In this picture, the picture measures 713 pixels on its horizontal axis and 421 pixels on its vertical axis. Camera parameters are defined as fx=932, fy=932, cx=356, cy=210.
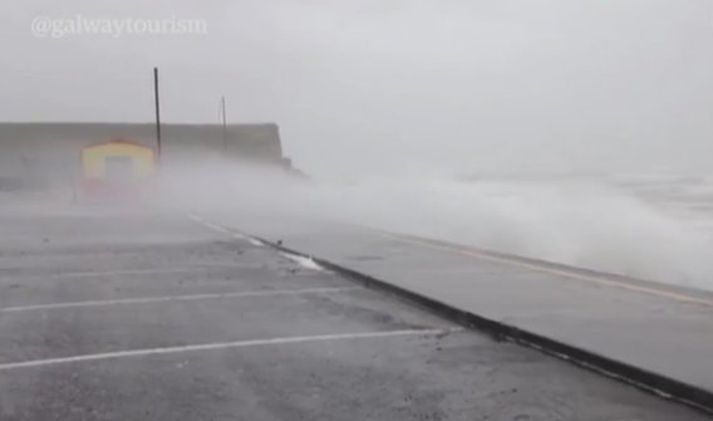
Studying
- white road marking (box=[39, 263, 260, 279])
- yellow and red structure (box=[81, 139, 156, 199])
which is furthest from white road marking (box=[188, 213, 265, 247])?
yellow and red structure (box=[81, 139, 156, 199])

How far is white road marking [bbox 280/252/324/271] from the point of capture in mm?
12938

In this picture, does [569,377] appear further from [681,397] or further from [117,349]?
[117,349]

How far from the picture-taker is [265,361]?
662 cm

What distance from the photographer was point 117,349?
716 centimetres

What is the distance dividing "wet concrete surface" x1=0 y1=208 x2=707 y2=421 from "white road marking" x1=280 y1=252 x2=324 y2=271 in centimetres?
100

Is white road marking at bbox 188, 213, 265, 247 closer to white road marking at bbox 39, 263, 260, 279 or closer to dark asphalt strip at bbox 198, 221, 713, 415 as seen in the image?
white road marking at bbox 39, 263, 260, 279

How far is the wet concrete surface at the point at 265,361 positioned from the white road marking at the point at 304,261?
1.00m

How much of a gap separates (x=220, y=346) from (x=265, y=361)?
28.5 inches

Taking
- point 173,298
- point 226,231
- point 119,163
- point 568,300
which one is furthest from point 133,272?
point 119,163

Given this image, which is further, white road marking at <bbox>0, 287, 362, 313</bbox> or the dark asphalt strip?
white road marking at <bbox>0, 287, 362, 313</bbox>

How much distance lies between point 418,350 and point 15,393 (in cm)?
282

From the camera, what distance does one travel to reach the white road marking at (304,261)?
12938 mm

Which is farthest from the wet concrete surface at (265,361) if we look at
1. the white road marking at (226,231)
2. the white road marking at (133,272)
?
the white road marking at (226,231)

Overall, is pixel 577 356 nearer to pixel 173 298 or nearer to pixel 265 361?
pixel 265 361
